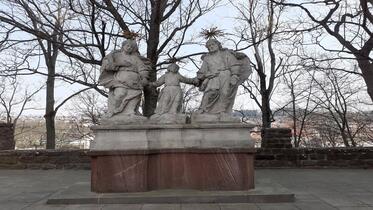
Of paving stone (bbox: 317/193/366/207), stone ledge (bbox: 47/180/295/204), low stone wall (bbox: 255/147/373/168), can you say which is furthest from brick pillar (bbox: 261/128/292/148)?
stone ledge (bbox: 47/180/295/204)

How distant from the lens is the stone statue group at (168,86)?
9078 millimetres

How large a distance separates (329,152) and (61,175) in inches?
306

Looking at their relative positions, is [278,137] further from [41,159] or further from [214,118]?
[41,159]

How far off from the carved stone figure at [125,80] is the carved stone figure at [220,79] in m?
1.17

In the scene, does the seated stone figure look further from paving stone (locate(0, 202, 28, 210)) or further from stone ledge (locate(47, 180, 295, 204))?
paving stone (locate(0, 202, 28, 210))

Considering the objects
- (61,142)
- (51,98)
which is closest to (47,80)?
(51,98)

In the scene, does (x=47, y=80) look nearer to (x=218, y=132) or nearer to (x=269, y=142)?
(x=269, y=142)

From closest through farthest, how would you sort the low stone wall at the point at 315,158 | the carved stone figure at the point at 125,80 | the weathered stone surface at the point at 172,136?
the weathered stone surface at the point at 172,136
the carved stone figure at the point at 125,80
the low stone wall at the point at 315,158

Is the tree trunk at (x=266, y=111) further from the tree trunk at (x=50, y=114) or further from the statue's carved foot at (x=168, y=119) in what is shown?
the statue's carved foot at (x=168, y=119)

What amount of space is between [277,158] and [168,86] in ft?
20.3

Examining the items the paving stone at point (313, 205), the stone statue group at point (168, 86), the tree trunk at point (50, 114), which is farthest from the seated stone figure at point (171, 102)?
the tree trunk at point (50, 114)

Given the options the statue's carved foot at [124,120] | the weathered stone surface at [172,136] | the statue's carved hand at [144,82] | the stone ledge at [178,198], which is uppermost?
the statue's carved hand at [144,82]

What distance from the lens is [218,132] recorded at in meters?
8.90

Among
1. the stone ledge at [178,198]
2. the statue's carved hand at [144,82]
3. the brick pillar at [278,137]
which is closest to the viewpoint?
the stone ledge at [178,198]
